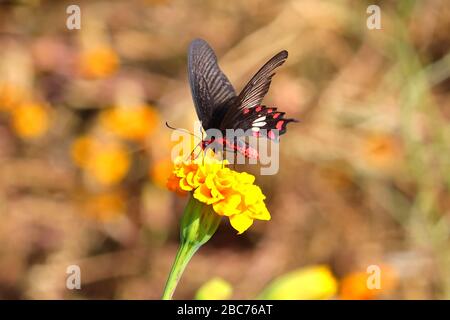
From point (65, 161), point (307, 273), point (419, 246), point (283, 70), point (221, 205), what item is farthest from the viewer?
point (283, 70)

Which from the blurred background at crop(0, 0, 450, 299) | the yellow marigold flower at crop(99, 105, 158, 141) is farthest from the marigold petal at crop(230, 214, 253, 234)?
the yellow marigold flower at crop(99, 105, 158, 141)

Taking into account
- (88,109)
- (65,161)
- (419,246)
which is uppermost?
(88,109)

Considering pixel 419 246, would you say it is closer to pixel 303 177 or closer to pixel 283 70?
pixel 303 177

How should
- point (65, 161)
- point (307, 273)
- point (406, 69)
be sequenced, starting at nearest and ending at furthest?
point (307, 273) < point (406, 69) < point (65, 161)

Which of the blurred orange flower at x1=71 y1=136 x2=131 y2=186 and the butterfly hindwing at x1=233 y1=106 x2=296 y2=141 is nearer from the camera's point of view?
the butterfly hindwing at x1=233 y1=106 x2=296 y2=141

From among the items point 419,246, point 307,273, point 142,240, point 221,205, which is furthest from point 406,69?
point 221,205

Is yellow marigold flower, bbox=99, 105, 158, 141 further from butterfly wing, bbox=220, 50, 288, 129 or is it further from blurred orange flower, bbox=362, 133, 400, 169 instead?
butterfly wing, bbox=220, 50, 288, 129

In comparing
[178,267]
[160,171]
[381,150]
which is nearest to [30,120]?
[160,171]
